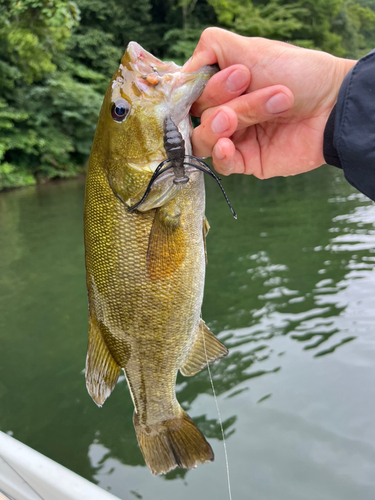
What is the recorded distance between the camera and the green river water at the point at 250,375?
2.99m

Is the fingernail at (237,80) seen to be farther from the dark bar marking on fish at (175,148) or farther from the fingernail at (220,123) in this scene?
the dark bar marking on fish at (175,148)

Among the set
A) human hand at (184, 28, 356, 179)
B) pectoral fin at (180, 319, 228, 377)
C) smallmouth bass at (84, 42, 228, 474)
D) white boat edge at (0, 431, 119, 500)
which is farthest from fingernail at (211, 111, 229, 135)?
white boat edge at (0, 431, 119, 500)

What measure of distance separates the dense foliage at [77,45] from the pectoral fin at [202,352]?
11.5m

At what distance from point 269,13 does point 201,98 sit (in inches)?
1251

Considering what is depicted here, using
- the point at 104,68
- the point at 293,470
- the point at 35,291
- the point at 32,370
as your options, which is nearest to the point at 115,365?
the point at 293,470

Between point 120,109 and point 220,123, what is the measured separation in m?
0.39

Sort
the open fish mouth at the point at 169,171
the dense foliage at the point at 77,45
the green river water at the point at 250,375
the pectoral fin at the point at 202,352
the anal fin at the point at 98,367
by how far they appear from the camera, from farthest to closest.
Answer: the dense foliage at the point at 77,45, the green river water at the point at 250,375, the pectoral fin at the point at 202,352, the anal fin at the point at 98,367, the open fish mouth at the point at 169,171

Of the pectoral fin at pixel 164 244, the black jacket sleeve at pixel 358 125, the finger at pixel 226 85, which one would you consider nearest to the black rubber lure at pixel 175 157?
the pectoral fin at pixel 164 244

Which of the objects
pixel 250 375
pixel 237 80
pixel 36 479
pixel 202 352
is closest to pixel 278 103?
pixel 237 80

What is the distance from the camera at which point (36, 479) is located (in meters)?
1.85

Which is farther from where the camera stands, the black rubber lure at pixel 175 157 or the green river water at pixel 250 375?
the green river water at pixel 250 375

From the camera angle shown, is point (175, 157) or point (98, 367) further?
point (98, 367)

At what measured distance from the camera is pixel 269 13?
2898cm

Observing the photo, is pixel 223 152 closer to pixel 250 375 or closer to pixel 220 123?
pixel 220 123
